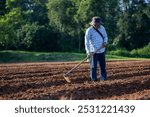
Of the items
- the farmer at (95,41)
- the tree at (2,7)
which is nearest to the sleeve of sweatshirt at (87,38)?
the farmer at (95,41)

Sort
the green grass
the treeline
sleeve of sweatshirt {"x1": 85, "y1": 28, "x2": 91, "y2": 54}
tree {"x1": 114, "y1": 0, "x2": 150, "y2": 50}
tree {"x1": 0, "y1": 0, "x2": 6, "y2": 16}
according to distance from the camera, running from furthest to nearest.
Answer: tree {"x1": 114, "y1": 0, "x2": 150, "y2": 50} < tree {"x1": 0, "y1": 0, "x2": 6, "y2": 16} < the treeline < the green grass < sleeve of sweatshirt {"x1": 85, "y1": 28, "x2": 91, "y2": 54}

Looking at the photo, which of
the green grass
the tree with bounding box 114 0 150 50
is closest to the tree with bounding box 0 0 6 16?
the tree with bounding box 114 0 150 50

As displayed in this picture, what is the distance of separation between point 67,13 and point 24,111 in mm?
50798

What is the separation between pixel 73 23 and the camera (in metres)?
56.9

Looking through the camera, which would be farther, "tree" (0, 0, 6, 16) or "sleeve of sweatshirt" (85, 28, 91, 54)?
"tree" (0, 0, 6, 16)

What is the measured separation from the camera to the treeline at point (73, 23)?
4862 centimetres

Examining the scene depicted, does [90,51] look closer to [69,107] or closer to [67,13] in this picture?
[69,107]

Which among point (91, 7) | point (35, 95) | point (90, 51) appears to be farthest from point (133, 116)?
point (91, 7)

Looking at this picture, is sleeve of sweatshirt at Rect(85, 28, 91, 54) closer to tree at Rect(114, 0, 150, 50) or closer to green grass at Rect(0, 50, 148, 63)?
green grass at Rect(0, 50, 148, 63)

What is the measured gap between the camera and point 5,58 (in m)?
41.5

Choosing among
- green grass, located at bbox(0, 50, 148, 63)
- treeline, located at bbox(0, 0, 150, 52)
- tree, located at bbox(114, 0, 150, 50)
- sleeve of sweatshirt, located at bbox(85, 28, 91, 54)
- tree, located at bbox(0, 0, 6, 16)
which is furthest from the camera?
tree, located at bbox(114, 0, 150, 50)

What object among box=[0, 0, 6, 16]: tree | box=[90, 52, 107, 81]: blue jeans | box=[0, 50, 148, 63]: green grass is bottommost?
box=[0, 50, 148, 63]: green grass

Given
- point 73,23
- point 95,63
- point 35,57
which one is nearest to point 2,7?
point 73,23

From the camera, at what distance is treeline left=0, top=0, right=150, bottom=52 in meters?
48.6
